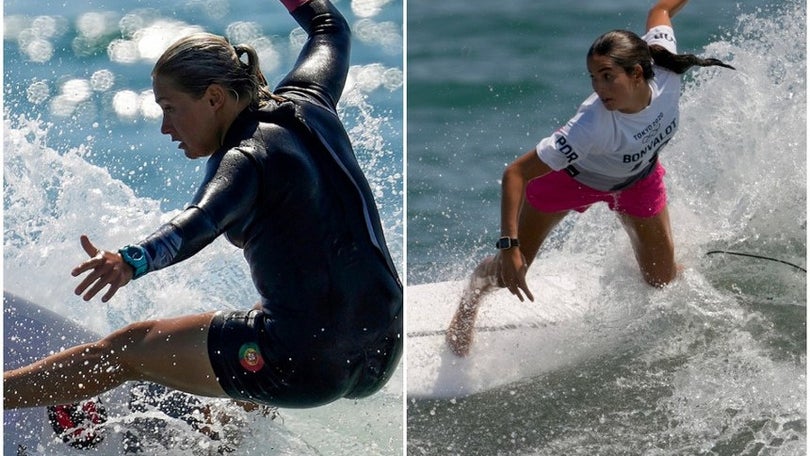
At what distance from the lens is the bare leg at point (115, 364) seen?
2.79 metres

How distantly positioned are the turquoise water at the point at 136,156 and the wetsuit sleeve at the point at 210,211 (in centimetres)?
95

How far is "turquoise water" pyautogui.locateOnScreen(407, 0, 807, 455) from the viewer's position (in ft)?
11.9

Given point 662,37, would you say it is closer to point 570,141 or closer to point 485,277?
point 570,141

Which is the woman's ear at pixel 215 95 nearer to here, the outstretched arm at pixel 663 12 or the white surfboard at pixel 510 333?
the white surfboard at pixel 510 333

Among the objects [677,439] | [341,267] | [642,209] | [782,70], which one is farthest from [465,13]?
[341,267]

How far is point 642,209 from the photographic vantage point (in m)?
4.01

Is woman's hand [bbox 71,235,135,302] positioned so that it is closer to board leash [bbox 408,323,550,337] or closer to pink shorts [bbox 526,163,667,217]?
pink shorts [bbox 526,163,667,217]

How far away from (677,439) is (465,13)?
4263mm

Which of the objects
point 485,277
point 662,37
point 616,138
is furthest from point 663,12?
point 485,277

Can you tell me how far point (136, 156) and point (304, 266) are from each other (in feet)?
10.4

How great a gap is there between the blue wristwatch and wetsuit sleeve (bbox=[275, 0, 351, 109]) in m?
0.78

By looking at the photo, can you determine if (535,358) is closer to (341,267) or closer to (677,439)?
(677,439)

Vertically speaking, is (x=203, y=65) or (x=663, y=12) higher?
(x=203, y=65)

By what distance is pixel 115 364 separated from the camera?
9.16 ft
